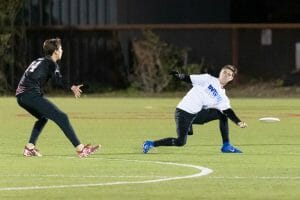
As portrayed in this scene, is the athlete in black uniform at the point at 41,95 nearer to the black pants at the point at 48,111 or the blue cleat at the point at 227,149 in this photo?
the black pants at the point at 48,111

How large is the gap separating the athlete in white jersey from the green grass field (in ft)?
0.81

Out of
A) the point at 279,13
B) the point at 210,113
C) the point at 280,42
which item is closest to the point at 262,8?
the point at 279,13

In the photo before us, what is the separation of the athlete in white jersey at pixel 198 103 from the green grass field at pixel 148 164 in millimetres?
248

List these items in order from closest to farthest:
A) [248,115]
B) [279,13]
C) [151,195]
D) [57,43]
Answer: [151,195]
[57,43]
[248,115]
[279,13]

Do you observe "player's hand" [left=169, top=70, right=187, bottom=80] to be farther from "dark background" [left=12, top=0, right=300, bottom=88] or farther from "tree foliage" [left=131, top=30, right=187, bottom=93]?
"dark background" [left=12, top=0, right=300, bottom=88]

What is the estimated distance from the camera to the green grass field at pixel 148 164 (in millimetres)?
12102

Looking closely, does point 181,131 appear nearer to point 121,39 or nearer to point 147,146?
point 147,146

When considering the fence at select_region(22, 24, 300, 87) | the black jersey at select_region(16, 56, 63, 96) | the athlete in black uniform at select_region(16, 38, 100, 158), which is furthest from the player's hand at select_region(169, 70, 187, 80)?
the fence at select_region(22, 24, 300, 87)

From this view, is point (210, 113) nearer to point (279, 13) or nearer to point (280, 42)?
point (280, 42)

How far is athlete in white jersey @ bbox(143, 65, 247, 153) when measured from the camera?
55.6 feet

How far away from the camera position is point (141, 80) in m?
42.7

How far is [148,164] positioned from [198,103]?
2198 millimetres

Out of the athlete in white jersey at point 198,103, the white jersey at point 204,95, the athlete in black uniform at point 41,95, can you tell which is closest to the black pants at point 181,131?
the athlete in white jersey at point 198,103

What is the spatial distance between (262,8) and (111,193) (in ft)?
141
